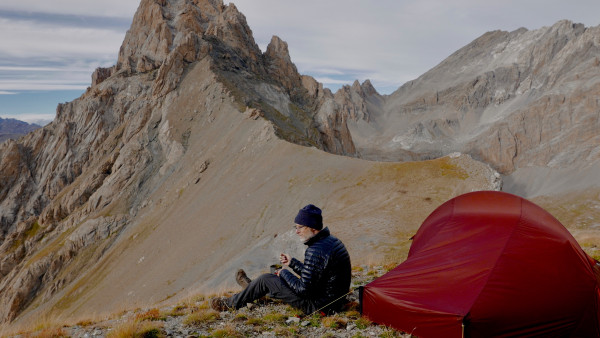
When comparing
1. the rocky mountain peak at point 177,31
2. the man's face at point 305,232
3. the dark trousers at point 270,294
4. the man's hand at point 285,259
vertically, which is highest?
the rocky mountain peak at point 177,31

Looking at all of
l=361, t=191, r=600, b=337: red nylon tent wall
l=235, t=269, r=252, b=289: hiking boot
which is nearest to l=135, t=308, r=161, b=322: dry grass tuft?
l=235, t=269, r=252, b=289: hiking boot

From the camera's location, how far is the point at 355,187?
32594 millimetres

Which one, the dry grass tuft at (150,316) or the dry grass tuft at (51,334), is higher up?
the dry grass tuft at (51,334)

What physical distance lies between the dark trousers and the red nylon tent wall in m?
1.49

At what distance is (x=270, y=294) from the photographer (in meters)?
9.24

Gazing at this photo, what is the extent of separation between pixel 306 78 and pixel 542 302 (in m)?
116

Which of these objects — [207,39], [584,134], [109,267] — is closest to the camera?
[109,267]

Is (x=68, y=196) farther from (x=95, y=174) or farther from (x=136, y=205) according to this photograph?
(x=136, y=205)

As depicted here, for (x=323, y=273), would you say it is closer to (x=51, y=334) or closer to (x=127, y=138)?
(x=51, y=334)

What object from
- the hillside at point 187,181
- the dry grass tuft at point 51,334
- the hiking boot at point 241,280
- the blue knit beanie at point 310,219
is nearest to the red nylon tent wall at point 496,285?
the blue knit beanie at point 310,219

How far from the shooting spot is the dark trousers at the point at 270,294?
8.88 m

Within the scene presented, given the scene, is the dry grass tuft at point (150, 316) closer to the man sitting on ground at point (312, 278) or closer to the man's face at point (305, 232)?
the man sitting on ground at point (312, 278)

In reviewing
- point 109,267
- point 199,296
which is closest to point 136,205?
point 109,267

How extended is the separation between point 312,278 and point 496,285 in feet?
12.5
